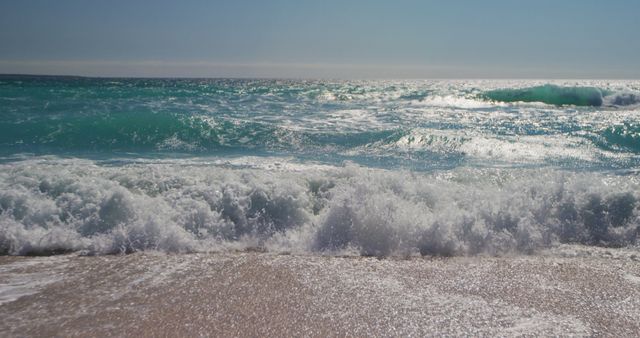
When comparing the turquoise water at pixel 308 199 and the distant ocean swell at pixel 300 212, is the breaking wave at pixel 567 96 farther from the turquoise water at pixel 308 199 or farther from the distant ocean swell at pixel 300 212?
A: the distant ocean swell at pixel 300 212

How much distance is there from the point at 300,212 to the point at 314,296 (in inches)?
86.4

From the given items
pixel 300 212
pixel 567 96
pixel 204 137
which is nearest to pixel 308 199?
pixel 300 212

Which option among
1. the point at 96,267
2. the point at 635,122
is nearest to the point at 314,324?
the point at 96,267

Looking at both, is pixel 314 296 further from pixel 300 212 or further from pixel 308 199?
pixel 308 199

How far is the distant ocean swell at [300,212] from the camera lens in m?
5.05

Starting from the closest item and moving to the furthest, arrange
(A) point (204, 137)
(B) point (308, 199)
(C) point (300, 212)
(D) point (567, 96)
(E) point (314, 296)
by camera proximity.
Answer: (E) point (314, 296) < (C) point (300, 212) < (B) point (308, 199) < (A) point (204, 137) < (D) point (567, 96)

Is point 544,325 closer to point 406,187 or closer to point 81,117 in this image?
point 406,187

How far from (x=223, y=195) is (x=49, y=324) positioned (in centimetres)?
287

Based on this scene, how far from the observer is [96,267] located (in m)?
4.33

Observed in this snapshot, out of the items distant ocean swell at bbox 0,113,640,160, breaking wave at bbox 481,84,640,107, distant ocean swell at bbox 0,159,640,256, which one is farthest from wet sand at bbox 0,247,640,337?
breaking wave at bbox 481,84,640,107

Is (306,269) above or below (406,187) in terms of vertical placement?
below

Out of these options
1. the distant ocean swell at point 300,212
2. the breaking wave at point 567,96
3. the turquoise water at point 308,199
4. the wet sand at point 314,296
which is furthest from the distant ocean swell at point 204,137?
the breaking wave at point 567,96

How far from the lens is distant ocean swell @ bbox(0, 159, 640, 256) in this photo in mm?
5047

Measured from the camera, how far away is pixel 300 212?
5.84 meters
